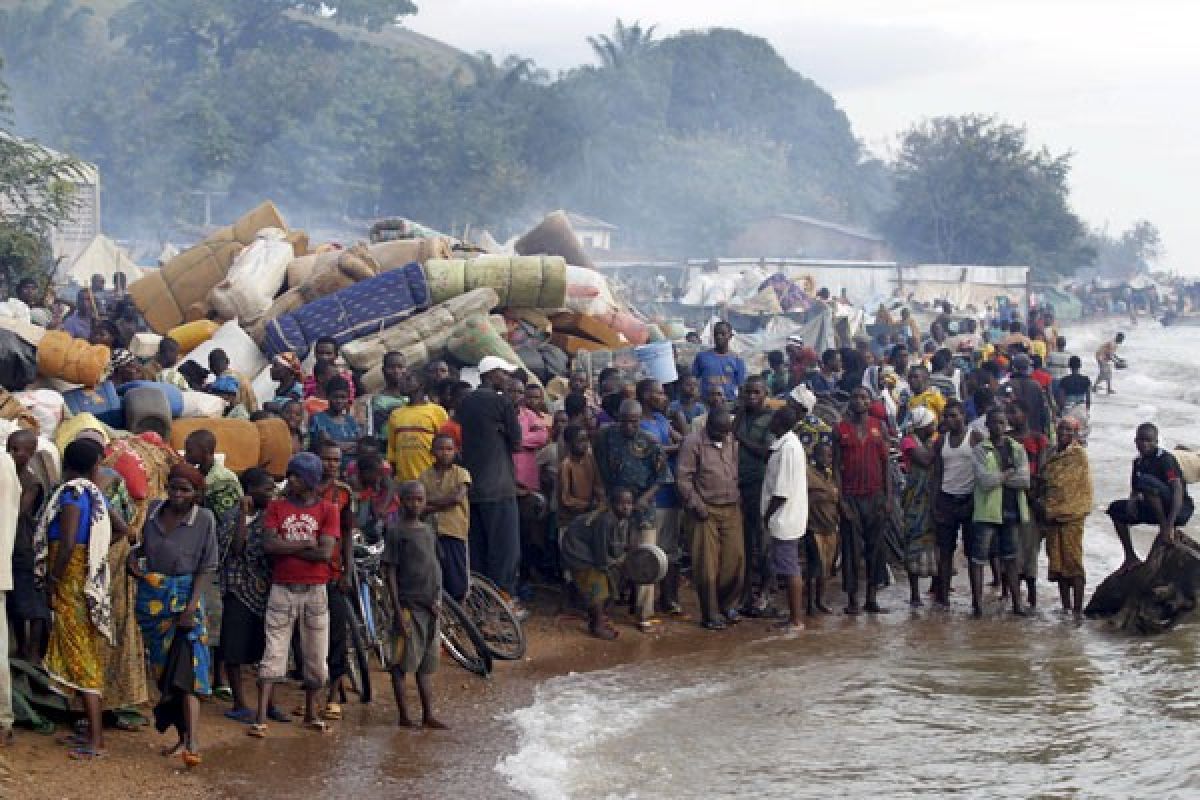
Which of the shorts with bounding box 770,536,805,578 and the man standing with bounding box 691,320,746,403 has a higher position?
the man standing with bounding box 691,320,746,403

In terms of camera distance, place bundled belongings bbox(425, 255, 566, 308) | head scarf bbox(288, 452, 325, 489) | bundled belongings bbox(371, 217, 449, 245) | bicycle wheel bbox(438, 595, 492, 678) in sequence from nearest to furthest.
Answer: head scarf bbox(288, 452, 325, 489) < bicycle wheel bbox(438, 595, 492, 678) < bundled belongings bbox(425, 255, 566, 308) < bundled belongings bbox(371, 217, 449, 245)

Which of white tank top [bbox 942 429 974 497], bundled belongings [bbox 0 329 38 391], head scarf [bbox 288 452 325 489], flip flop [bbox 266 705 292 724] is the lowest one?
flip flop [bbox 266 705 292 724]

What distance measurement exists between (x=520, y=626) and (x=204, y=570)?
329 cm

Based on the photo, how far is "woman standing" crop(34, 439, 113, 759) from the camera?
7.73m

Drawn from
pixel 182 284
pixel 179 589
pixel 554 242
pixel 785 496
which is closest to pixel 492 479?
pixel 785 496

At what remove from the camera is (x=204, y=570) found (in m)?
8.02

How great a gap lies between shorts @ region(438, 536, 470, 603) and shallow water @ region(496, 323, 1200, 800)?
2.54 feet

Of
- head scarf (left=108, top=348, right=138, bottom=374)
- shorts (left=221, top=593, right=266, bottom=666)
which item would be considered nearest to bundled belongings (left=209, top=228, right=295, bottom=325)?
head scarf (left=108, top=348, right=138, bottom=374)

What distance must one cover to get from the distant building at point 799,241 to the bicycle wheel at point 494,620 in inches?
2402

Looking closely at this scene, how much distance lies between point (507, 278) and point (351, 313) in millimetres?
1509

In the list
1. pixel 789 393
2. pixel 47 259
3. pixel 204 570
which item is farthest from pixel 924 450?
pixel 47 259

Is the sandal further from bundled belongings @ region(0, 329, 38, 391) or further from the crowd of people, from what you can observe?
bundled belongings @ region(0, 329, 38, 391)

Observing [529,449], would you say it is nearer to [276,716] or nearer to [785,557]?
[785,557]

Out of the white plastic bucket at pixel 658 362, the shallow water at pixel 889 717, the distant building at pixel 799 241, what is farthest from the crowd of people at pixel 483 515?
the distant building at pixel 799 241
